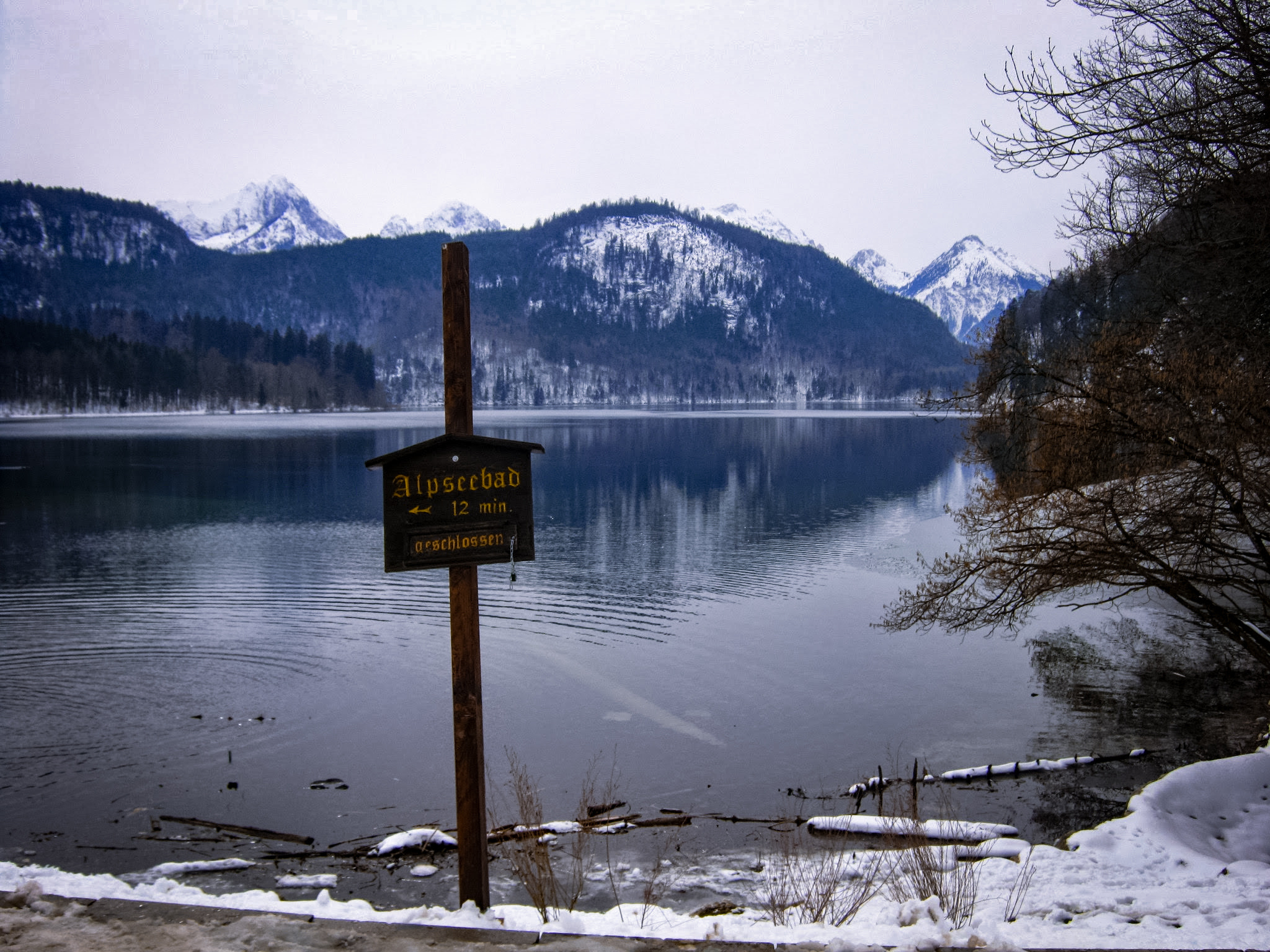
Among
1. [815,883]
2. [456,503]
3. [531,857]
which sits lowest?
[815,883]

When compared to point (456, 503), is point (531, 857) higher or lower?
lower

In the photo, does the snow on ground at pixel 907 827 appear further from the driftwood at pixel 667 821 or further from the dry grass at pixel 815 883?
the driftwood at pixel 667 821

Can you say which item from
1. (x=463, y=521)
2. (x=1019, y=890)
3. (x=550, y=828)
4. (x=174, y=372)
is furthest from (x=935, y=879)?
(x=174, y=372)

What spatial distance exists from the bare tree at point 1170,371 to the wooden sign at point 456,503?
23.1 feet

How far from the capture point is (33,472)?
178 feet

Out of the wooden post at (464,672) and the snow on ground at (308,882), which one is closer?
the wooden post at (464,672)

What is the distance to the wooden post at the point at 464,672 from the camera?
6.21m

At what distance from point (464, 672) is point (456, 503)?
1.21 m

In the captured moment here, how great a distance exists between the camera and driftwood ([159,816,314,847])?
10312mm

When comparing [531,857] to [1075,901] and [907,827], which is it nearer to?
[1075,901]

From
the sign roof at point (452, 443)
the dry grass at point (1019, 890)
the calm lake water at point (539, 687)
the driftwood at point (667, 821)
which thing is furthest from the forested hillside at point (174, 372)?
the dry grass at point (1019, 890)

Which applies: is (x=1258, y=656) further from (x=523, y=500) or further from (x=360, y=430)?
(x=360, y=430)

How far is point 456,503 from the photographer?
634 cm

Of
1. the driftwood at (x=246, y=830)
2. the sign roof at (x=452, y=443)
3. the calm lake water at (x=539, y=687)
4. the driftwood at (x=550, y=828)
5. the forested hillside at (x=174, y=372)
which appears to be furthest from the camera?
the forested hillside at (x=174, y=372)
